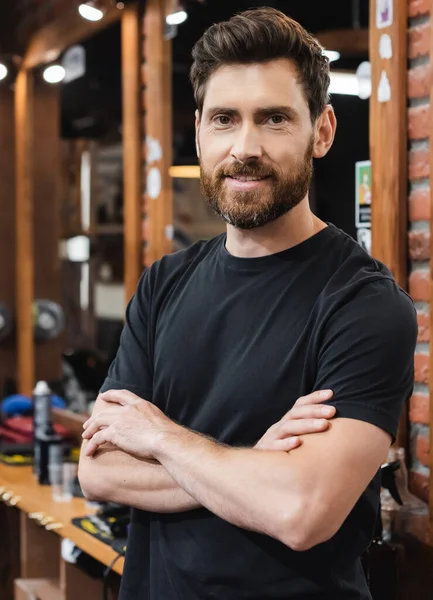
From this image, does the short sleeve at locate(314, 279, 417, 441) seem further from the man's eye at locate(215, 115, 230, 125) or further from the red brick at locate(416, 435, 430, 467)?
the red brick at locate(416, 435, 430, 467)

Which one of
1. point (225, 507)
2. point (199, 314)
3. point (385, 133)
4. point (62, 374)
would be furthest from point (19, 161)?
point (225, 507)

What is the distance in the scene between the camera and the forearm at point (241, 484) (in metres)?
1.54

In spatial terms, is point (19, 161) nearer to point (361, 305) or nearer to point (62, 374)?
point (62, 374)

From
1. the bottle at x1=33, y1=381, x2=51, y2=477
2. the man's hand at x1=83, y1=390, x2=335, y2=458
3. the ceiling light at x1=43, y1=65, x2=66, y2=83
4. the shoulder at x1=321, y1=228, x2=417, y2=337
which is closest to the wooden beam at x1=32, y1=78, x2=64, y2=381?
the ceiling light at x1=43, y1=65, x2=66, y2=83

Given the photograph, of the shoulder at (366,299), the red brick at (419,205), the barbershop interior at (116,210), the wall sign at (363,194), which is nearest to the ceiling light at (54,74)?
the barbershop interior at (116,210)

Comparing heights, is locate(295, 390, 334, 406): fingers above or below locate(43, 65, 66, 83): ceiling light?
below

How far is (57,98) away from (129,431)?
3.35m

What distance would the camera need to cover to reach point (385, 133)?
A: 93.4 inches

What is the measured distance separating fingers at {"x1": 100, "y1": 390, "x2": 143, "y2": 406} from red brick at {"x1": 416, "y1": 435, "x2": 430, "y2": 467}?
0.84 meters

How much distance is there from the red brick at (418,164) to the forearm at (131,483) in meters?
1.04

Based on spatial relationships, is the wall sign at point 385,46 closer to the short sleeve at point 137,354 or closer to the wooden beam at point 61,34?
the short sleeve at point 137,354

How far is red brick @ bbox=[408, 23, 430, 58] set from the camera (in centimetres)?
228

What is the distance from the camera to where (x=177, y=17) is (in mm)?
3498

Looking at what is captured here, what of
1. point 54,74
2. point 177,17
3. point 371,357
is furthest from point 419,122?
Answer: point 54,74
